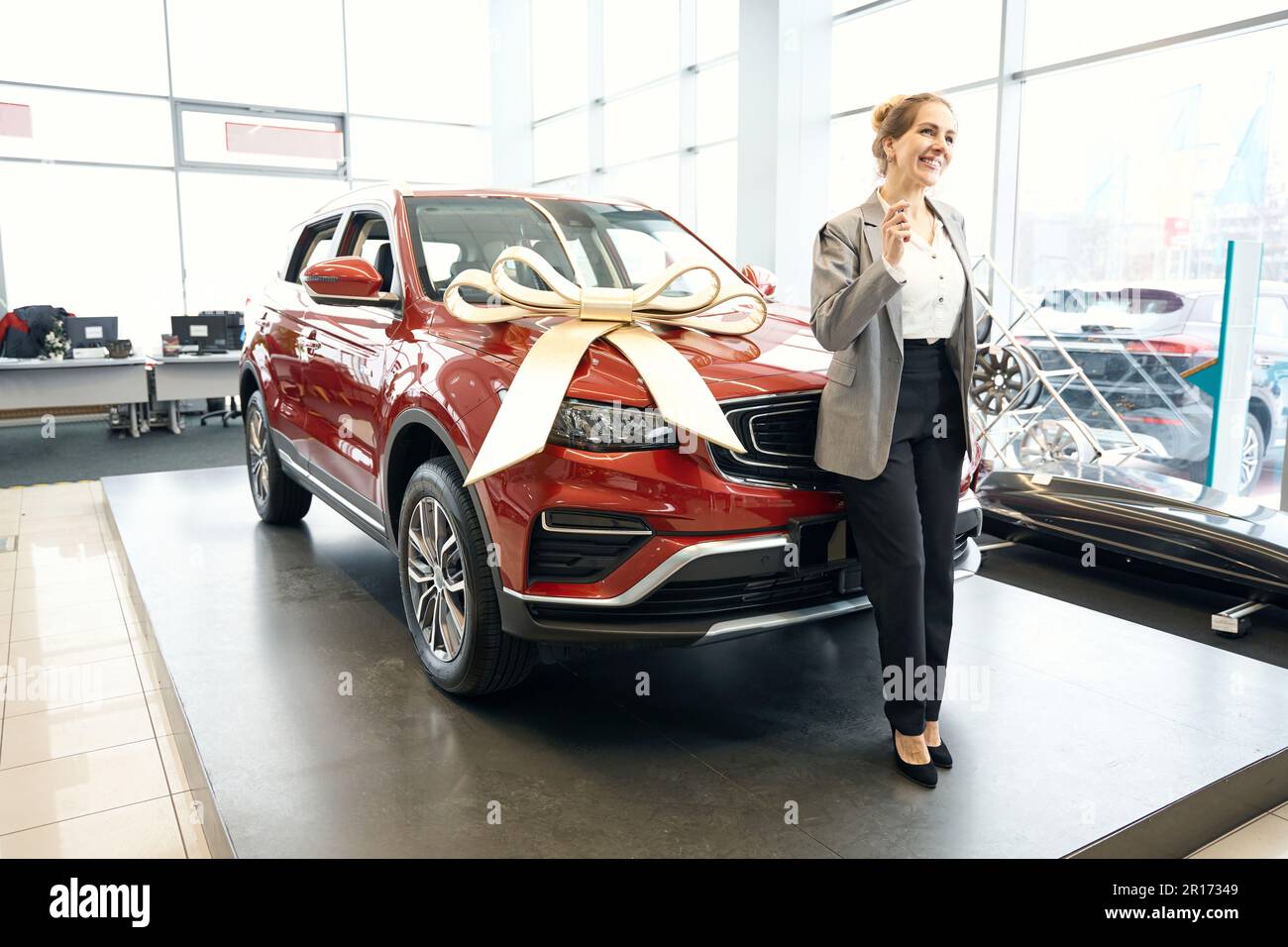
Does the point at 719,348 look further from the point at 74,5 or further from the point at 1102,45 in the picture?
the point at 74,5

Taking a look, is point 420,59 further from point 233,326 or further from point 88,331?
point 88,331

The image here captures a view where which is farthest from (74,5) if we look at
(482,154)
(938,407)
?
(938,407)

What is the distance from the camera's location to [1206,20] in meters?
5.94

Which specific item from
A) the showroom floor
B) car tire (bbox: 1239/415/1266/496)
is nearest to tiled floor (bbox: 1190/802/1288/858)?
the showroom floor

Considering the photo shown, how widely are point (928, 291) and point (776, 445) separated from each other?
0.49 m

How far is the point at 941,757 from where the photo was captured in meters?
2.27

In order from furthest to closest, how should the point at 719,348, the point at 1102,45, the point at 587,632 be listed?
the point at 1102,45 → the point at 719,348 → the point at 587,632

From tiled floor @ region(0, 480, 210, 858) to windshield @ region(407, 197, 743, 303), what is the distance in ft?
5.04

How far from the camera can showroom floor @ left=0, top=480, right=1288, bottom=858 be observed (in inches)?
90.7

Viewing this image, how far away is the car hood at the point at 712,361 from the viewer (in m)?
2.18

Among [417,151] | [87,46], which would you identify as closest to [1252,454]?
[417,151]

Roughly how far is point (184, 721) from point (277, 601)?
932 millimetres

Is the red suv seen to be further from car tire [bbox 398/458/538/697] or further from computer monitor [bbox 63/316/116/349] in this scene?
computer monitor [bbox 63/316/116/349]

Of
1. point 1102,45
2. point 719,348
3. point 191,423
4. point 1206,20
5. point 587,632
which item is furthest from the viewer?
point 191,423
